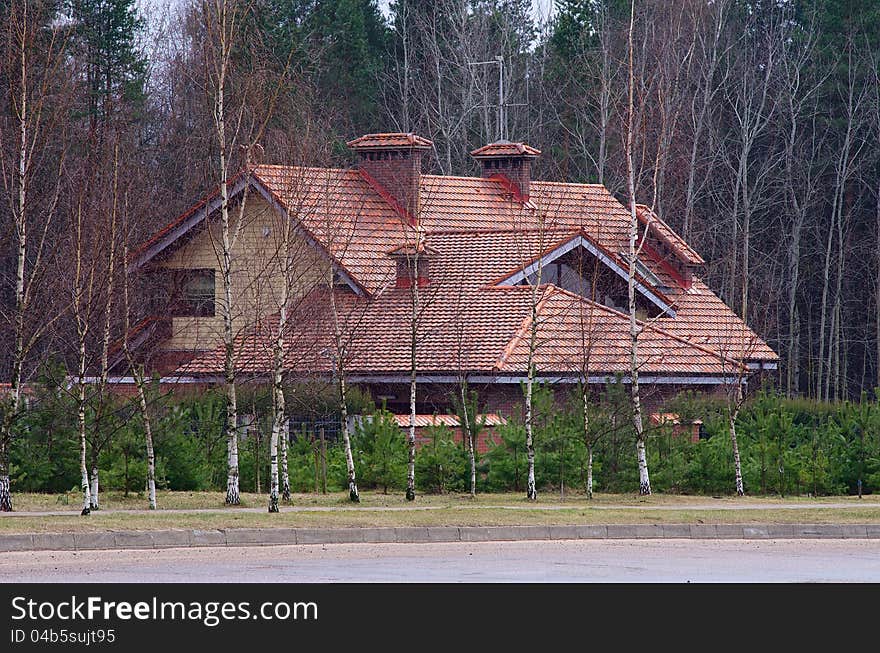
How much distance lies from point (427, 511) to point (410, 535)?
6.24ft

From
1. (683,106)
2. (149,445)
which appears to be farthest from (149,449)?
(683,106)

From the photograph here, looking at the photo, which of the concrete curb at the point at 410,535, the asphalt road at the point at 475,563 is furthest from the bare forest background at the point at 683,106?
the asphalt road at the point at 475,563

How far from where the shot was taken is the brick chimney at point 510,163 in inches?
1790

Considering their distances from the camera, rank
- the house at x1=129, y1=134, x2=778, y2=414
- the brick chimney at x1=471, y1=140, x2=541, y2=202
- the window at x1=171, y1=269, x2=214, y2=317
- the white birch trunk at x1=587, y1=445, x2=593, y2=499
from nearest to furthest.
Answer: the white birch trunk at x1=587, y1=445, x2=593, y2=499, the house at x1=129, y1=134, x2=778, y2=414, the window at x1=171, y1=269, x2=214, y2=317, the brick chimney at x1=471, y1=140, x2=541, y2=202

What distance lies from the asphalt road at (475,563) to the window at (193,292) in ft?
70.3

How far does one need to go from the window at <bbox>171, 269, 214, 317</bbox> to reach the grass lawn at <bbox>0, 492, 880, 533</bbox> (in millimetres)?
14523

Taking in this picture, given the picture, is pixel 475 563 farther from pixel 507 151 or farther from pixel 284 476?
pixel 507 151

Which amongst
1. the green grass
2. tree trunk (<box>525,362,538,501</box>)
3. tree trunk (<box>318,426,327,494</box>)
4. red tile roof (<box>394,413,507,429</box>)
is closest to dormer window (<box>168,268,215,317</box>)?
red tile roof (<box>394,413,507,429</box>)

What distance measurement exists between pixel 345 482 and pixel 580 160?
37465 mm

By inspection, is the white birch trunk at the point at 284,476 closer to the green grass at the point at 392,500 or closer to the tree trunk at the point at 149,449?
the green grass at the point at 392,500

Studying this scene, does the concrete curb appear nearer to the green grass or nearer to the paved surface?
the paved surface

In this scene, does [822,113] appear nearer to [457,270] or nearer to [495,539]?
[457,270]

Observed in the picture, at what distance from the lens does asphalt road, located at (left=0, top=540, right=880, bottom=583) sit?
15.3 m

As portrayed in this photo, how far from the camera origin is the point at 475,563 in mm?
17016
